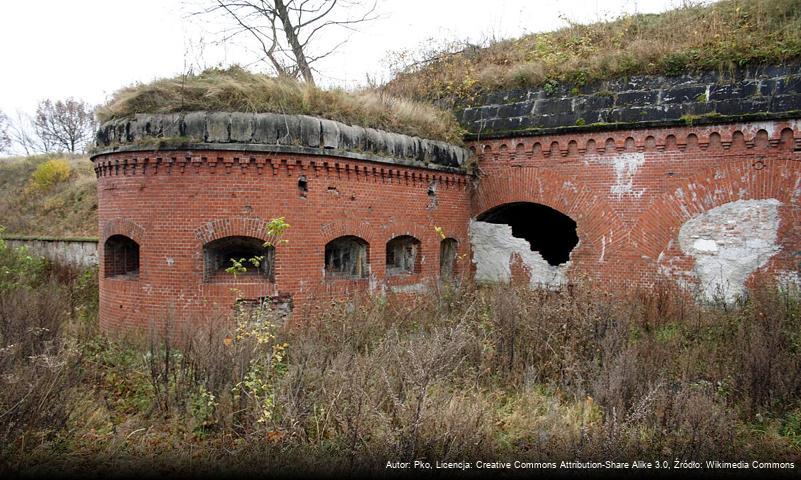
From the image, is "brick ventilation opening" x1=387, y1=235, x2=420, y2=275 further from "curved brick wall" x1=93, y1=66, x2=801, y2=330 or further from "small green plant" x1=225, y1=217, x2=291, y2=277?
"small green plant" x1=225, y1=217, x2=291, y2=277

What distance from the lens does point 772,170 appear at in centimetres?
890

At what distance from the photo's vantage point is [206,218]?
26.2ft

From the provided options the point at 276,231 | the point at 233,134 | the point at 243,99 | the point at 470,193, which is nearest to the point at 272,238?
the point at 276,231

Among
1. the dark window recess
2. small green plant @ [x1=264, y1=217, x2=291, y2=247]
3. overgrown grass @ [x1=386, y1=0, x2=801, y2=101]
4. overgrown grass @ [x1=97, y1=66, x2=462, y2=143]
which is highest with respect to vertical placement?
overgrown grass @ [x1=386, y1=0, x2=801, y2=101]

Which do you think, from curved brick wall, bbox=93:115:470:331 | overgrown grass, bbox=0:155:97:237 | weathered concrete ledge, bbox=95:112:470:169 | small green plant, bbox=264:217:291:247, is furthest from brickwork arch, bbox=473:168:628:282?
overgrown grass, bbox=0:155:97:237

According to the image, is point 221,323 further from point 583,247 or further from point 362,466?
point 583,247

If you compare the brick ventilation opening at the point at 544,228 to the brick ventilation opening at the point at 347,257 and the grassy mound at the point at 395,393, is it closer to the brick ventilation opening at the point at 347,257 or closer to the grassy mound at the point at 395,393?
the brick ventilation opening at the point at 347,257

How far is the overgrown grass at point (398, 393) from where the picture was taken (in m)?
4.78

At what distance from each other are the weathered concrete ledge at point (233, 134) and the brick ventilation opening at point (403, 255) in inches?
82.7

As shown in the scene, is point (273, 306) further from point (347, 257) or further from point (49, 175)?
point (49, 175)

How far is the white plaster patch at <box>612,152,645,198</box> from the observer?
9.84 meters

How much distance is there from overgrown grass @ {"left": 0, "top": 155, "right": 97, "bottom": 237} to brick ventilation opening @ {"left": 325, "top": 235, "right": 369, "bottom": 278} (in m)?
10.9

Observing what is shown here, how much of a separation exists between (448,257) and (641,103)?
→ 15.2 ft

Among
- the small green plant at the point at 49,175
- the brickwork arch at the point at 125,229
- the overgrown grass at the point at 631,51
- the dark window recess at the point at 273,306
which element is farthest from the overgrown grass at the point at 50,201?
the overgrown grass at the point at 631,51
